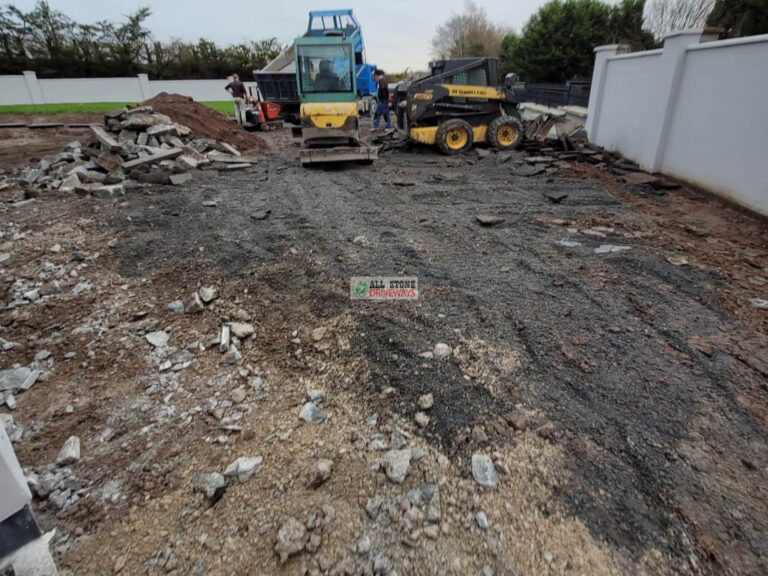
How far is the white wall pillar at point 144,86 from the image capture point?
27422 mm

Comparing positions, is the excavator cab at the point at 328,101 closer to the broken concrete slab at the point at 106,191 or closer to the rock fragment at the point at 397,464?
the broken concrete slab at the point at 106,191

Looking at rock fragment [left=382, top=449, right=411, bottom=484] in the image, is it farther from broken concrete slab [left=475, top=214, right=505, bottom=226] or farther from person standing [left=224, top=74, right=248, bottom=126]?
person standing [left=224, top=74, right=248, bottom=126]

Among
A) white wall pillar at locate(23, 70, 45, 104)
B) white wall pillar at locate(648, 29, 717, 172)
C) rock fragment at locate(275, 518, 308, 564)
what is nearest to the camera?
rock fragment at locate(275, 518, 308, 564)

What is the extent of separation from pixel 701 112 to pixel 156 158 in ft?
33.9

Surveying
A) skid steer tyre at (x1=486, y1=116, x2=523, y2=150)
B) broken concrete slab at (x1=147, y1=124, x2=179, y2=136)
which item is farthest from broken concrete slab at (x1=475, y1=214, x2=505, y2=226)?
broken concrete slab at (x1=147, y1=124, x2=179, y2=136)

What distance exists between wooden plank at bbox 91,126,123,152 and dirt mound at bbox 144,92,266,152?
218cm

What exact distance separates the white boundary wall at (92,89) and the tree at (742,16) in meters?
22.5

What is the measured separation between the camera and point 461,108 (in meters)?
10.2

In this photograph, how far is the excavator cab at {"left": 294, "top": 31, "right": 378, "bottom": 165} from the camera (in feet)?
29.5

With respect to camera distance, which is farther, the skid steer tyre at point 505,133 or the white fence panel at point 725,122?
the skid steer tyre at point 505,133

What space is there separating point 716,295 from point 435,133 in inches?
305

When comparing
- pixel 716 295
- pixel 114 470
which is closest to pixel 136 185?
pixel 114 470

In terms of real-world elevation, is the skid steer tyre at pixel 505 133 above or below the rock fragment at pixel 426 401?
above

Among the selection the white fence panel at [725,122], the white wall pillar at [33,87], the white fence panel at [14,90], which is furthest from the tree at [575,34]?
the white fence panel at [14,90]
